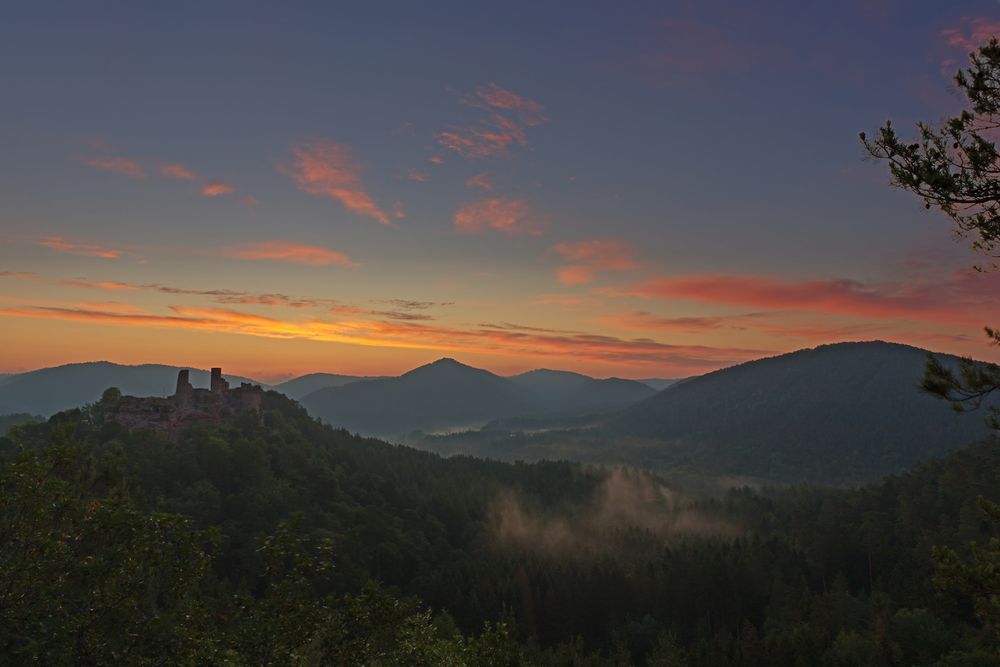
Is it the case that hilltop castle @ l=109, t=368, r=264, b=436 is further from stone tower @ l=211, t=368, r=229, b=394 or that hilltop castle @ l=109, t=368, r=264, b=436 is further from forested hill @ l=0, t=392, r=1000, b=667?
forested hill @ l=0, t=392, r=1000, b=667

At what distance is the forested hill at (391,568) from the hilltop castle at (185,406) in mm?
3225

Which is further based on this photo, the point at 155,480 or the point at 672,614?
the point at 672,614

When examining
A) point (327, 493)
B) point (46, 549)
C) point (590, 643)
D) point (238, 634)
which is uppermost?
point (46, 549)

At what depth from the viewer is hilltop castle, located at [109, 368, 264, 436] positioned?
292 feet

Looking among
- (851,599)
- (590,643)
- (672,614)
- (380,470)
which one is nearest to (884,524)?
(851,599)

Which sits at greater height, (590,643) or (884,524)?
(884,524)

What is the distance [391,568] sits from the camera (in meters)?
86.5

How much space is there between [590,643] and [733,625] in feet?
74.5

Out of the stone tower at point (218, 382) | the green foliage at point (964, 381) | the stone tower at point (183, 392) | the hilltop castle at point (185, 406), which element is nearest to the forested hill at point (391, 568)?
the hilltop castle at point (185, 406)

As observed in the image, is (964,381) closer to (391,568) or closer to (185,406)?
(391,568)

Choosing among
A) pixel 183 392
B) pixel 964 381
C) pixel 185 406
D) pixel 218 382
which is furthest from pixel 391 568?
pixel 964 381

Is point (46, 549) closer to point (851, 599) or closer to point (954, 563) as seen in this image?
point (954, 563)

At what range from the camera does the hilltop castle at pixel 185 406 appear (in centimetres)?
8888

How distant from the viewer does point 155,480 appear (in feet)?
248
